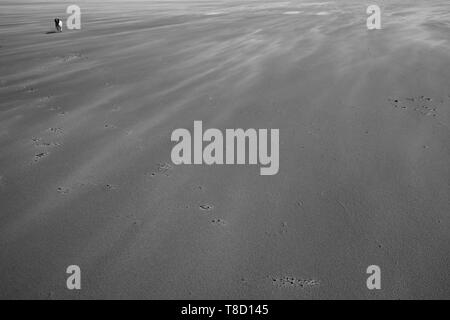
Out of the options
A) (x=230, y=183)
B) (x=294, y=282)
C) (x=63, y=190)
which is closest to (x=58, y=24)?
(x=63, y=190)

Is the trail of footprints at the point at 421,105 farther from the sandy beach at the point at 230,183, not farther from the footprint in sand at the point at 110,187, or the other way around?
the footprint in sand at the point at 110,187

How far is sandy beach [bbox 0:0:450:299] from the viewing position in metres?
2.48

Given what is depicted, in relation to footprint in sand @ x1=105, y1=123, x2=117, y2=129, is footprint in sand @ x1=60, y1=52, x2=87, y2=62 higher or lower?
higher

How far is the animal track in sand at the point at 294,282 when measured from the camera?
2.39 meters

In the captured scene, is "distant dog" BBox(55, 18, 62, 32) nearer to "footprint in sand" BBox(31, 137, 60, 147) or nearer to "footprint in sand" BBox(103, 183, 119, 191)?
"footprint in sand" BBox(31, 137, 60, 147)

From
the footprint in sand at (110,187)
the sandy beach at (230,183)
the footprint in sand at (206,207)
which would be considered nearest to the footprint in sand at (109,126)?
the sandy beach at (230,183)

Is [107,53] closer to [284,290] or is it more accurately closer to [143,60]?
[143,60]

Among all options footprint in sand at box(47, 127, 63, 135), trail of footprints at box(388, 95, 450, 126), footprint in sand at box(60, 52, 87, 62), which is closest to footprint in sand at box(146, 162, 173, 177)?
footprint in sand at box(47, 127, 63, 135)

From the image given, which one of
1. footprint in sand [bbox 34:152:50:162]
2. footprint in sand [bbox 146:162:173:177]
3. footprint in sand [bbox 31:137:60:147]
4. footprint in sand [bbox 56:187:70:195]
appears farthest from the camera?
footprint in sand [bbox 31:137:60:147]

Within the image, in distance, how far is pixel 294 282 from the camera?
2.42 m

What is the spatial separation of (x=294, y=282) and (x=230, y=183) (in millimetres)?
1233

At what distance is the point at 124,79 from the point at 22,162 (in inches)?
115

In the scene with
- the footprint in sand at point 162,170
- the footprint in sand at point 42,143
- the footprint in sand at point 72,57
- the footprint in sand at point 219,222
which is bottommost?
the footprint in sand at point 219,222
